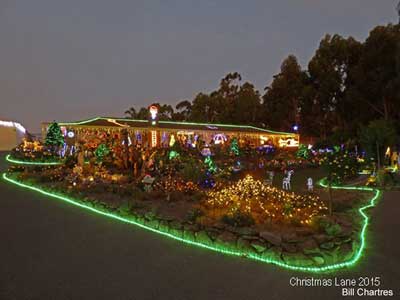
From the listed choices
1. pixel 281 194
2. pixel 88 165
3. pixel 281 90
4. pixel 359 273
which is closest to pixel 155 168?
pixel 88 165

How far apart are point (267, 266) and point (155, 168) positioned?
7.47 metres

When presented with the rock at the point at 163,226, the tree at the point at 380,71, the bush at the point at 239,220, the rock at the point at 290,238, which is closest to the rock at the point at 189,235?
the rock at the point at 163,226

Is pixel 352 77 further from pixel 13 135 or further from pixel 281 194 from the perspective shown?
pixel 13 135

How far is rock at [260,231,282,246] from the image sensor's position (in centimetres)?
496

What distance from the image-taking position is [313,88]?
3206cm

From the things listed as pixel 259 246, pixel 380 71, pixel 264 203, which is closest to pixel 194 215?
pixel 259 246

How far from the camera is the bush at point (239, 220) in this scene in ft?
18.5

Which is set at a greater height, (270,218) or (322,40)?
(322,40)

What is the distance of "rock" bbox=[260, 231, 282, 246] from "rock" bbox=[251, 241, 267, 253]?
103 millimetres

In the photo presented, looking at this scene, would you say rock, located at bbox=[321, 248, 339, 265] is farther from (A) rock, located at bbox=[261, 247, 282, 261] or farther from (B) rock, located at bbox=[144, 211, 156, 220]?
(B) rock, located at bbox=[144, 211, 156, 220]

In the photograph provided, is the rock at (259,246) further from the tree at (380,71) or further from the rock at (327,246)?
the tree at (380,71)

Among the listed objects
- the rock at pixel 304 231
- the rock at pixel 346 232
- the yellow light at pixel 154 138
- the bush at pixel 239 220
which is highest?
the yellow light at pixel 154 138

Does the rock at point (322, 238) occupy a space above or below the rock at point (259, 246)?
above

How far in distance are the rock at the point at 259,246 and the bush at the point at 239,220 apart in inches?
24.0
